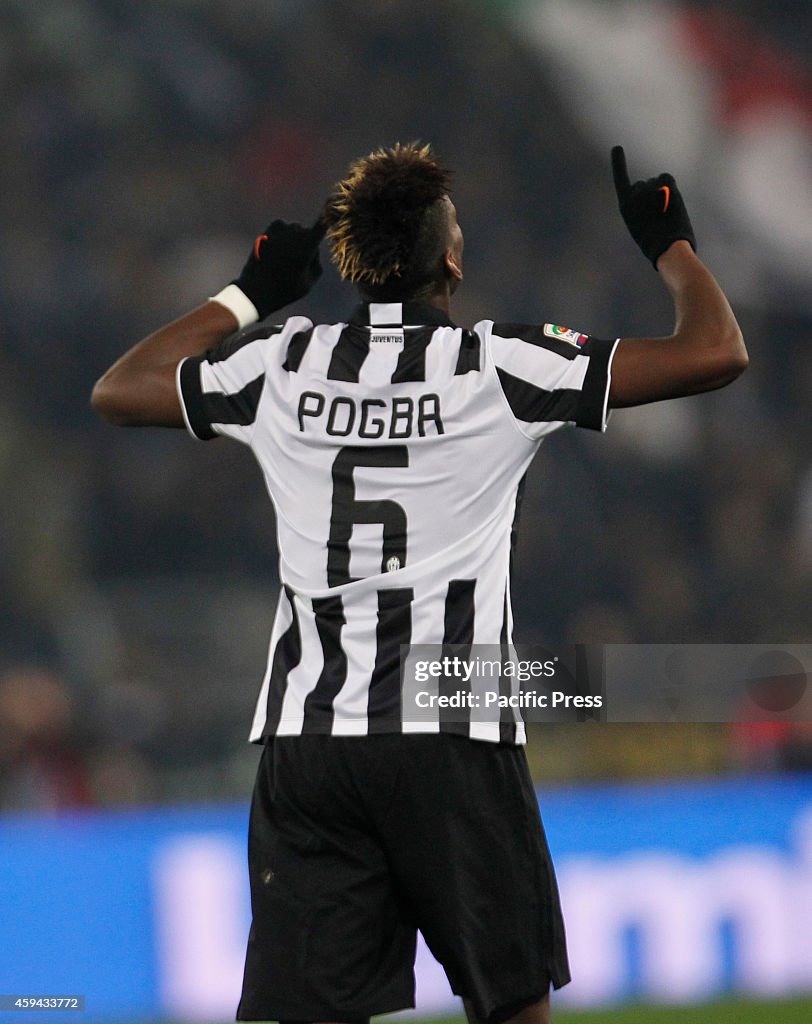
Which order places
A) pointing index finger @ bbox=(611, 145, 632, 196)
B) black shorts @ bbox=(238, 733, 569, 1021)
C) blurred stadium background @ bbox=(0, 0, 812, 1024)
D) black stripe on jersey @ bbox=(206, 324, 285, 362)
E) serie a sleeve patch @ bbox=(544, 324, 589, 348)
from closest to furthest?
black shorts @ bbox=(238, 733, 569, 1021), serie a sleeve patch @ bbox=(544, 324, 589, 348), black stripe on jersey @ bbox=(206, 324, 285, 362), pointing index finger @ bbox=(611, 145, 632, 196), blurred stadium background @ bbox=(0, 0, 812, 1024)

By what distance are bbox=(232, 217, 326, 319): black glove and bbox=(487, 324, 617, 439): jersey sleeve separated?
48cm

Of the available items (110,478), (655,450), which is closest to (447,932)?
(110,478)

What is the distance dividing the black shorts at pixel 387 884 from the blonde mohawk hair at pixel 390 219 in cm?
76

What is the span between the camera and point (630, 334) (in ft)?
33.8

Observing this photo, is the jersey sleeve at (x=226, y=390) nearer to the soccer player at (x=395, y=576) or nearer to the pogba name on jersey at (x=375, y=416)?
the soccer player at (x=395, y=576)

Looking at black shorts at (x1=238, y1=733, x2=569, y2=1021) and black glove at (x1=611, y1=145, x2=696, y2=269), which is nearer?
black shorts at (x1=238, y1=733, x2=569, y2=1021)

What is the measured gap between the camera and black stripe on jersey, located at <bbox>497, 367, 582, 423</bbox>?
8.41 ft

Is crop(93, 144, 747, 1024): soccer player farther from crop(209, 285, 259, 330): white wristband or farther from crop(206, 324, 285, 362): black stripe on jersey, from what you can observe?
crop(209, 285, 259, 330): white wristband

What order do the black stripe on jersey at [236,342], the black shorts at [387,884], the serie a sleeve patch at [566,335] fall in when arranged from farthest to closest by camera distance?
1. the black stripe on jersey at [236,342]
2. the serie a sleeve patch at [566,335]
3. the black shorts at [387,884]

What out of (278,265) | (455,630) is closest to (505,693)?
(455,630)

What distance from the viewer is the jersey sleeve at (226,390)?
268 cm

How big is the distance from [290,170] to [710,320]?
29.3ft

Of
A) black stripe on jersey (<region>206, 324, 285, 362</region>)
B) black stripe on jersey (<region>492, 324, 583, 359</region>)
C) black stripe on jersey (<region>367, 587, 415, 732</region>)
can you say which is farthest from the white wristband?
black stripe on jersey (<region>367, 587, 415, 732</region>)

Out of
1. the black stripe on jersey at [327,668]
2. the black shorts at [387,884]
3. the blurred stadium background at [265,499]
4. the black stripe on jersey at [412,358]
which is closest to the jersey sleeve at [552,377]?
the black stripe on jersey at [412,358]
